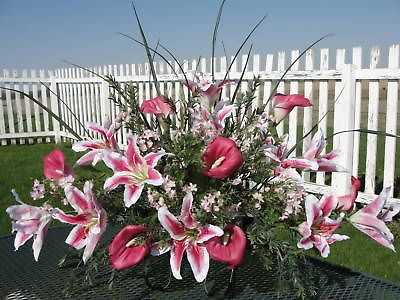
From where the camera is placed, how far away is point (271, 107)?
1118mm

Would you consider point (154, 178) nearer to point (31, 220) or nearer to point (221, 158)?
point (221, 158)

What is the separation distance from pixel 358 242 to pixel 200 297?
246 cm

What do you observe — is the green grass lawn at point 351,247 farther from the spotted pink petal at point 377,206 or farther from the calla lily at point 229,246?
the spotted pink petal at point 377,206

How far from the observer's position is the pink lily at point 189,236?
822 mm

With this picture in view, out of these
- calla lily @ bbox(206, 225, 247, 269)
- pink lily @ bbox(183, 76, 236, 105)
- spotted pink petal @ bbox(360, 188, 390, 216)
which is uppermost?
pink lily @ bbox(183, 76, 236, 105)

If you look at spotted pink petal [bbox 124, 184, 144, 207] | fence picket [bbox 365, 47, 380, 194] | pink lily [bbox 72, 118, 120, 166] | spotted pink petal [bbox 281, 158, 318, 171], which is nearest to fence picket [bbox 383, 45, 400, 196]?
fence picket [bbox 365, 47, 380, 194]

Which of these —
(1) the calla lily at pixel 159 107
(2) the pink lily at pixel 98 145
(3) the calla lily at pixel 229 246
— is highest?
(1) the calla lily at pixel 159 107

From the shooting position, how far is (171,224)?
2.70ft

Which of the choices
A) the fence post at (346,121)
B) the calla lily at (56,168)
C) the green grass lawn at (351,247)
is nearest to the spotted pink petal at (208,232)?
the calla lily at (56,168)

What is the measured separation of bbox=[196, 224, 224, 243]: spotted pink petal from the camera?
0.83 metres

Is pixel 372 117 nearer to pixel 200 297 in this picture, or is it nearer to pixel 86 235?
pixel 200 297

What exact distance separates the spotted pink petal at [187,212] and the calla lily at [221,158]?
7cm

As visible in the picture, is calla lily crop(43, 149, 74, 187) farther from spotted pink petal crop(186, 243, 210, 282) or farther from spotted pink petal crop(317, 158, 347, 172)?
spotted pink petal crop(317, 158, 347, 172)

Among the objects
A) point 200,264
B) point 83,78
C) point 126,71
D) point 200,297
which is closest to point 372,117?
point 200,297
